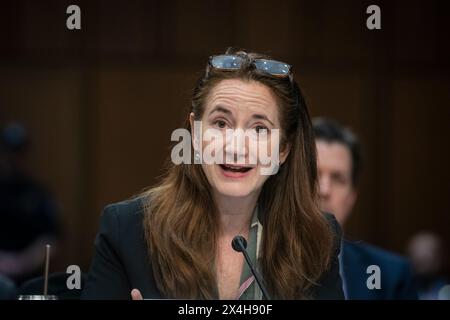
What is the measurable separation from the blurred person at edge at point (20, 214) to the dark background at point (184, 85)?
0.65 feet

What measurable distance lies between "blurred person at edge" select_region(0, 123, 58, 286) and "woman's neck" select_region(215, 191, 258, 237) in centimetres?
138

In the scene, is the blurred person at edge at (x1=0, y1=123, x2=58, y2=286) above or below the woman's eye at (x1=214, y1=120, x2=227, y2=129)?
below

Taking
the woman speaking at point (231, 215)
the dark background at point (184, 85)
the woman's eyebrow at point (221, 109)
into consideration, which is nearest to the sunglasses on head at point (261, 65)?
the woman speaking at point (231, 215)

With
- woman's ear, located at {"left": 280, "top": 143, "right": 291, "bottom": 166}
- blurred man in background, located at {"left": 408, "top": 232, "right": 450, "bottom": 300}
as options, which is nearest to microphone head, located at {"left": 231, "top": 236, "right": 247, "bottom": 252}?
woman's ear, located at {"left": 280, "top": 143, "right": 291, "bottom": 166}

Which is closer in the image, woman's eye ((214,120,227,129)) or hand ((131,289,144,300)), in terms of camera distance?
hand ((131,289,144,300))

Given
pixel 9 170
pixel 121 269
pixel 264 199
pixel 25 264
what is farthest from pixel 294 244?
pixel 9 170

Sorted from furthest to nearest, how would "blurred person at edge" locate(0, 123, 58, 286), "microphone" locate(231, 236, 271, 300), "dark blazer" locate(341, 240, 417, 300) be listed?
"blurred person at edge" locate(0, 123, 58, 286) → "dark blazer" locate(341, 240, 417, 300) → "microphone" locate(231, 236, 271, 300)

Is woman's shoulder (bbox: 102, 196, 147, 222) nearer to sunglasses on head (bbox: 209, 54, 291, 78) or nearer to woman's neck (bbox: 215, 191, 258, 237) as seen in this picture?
woman's neck (bbox: 215, 191, 258, 237)

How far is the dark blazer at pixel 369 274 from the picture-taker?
2.81 metres

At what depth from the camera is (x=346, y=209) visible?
11.5 feet

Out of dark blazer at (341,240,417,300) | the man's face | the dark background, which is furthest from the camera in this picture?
the dark background

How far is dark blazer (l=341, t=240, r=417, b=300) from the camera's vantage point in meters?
2.81

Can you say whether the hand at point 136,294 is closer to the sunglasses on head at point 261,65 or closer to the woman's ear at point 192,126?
the woman's ear at point 192,126
